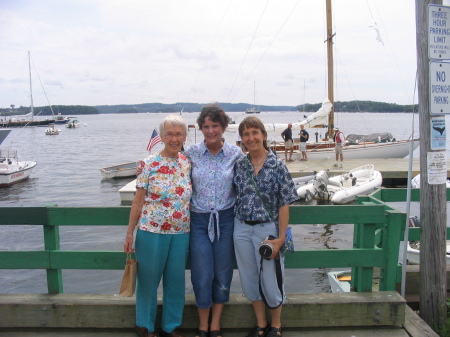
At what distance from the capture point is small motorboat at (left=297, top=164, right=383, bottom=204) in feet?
51.4

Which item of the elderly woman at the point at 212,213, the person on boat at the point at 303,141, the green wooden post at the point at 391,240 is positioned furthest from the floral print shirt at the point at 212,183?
the person on boat at the point at 303,141

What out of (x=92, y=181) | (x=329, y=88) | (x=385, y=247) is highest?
(x=329, y=88)

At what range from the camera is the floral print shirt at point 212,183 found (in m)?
3.41

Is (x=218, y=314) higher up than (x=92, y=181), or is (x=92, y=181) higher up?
(x=218, y=314)

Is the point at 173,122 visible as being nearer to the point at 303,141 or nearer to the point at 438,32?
the point at 438,32

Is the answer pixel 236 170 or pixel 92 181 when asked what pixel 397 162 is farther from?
pixel 236 170

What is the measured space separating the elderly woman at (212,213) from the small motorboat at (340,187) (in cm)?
1255

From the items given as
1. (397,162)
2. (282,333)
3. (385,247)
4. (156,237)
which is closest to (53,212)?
(156,237)

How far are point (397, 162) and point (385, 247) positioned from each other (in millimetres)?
20133

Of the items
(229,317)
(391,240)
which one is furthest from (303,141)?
(229,317)

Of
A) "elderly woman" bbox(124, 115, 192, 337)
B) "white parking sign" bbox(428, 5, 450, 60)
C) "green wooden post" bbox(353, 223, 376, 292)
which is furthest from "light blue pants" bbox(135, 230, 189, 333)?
"white parking sign" bbox(428, 5, 450, 60)

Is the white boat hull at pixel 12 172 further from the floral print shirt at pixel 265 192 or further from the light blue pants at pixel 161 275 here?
the floral print shirt at pixel 265 192

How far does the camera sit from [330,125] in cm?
2934

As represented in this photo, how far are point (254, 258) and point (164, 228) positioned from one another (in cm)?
75
